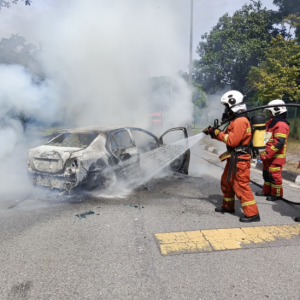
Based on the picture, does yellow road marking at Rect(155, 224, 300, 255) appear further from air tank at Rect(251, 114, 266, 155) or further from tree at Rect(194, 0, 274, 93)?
tree at Rect(194, 0, 274, 93)

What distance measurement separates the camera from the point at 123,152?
5.50 metres

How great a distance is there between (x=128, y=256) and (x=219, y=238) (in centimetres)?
115

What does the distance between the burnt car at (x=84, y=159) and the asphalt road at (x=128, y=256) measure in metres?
0.37

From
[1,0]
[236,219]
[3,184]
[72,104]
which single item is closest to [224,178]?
[236,219]

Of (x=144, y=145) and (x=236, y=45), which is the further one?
(x=236, y=45)

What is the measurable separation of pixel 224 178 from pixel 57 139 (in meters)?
3.31

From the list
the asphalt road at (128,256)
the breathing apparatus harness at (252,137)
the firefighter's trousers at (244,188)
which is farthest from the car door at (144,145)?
the firefighter's trousers at (244,188)

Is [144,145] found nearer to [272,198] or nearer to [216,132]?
[216,132]

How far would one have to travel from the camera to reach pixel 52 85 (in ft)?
28.8

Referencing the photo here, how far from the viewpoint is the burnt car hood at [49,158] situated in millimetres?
4625

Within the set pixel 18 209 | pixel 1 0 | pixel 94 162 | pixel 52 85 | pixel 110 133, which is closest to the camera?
pixel 18 209

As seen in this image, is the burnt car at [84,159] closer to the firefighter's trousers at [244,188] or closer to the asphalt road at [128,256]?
the asphalt road at [128,256]

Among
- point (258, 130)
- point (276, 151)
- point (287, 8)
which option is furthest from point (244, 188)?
point (287, 8)

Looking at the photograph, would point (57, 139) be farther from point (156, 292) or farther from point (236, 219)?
point (156, 292)
